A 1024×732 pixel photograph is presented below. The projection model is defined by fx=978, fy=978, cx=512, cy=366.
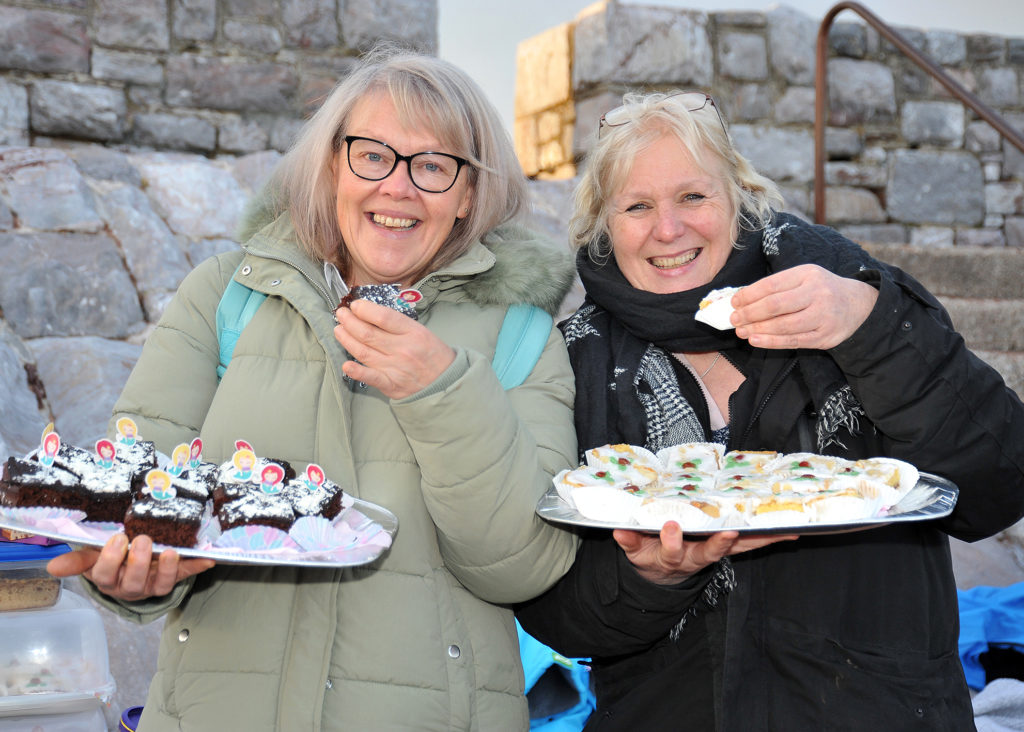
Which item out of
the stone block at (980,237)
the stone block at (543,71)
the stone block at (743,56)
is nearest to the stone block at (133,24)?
the stone block at (543,71)

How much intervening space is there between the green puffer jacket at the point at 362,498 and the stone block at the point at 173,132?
423 cm

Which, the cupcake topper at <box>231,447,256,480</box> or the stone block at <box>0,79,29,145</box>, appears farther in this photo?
the stone block at <box>0,79,29,145</box>

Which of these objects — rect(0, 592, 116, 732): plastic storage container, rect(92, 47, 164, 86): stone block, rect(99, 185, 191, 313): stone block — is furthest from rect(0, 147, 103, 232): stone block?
rect(0, 592, 116, 732): plastic storage container

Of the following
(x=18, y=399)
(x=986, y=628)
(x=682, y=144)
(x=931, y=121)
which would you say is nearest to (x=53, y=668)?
(x=18, y=399)

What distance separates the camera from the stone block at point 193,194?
4918 millimetres

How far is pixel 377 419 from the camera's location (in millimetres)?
1778

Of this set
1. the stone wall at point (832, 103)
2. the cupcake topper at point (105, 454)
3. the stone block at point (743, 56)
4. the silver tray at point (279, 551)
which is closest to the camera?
the silver tray at point (279, 551)

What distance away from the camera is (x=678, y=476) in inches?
70.6

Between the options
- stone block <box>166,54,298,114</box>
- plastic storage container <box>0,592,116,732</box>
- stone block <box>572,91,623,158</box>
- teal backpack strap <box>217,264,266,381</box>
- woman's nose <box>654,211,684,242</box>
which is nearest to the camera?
teal backpack strap <box>217,264,266,381</box>

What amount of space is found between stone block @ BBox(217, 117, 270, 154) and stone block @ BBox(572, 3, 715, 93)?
2052 mm

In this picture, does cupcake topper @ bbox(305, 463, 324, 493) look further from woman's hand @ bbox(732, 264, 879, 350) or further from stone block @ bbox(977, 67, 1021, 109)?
stone block @ bbox(977, 67, 1021, 109)

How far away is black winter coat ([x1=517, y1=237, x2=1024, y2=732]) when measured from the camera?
1.69m

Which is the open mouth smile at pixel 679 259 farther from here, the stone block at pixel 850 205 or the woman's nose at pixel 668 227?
the stone block at pixel 850 205

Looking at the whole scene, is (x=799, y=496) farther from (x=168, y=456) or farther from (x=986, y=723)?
(x=986, y=723)
